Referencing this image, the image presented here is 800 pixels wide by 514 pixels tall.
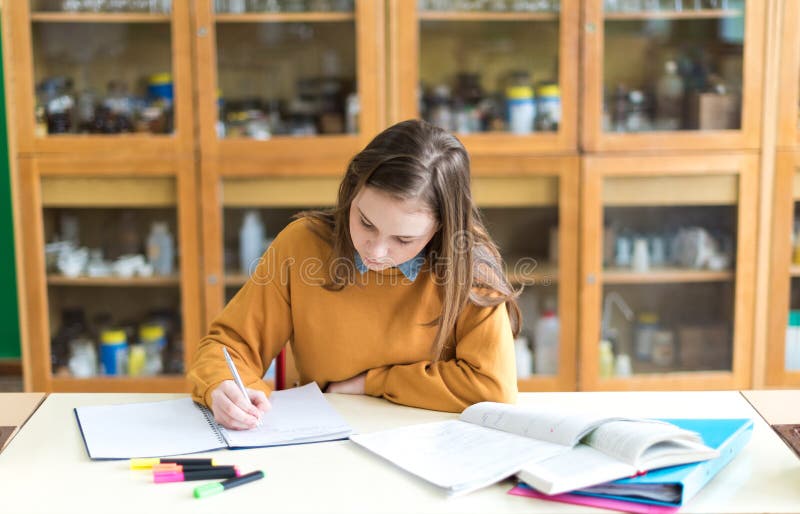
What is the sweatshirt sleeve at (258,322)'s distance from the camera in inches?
59.3

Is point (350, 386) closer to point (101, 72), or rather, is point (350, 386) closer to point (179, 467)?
point (179, 467)

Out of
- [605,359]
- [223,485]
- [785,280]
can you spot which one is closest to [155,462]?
[223,485]

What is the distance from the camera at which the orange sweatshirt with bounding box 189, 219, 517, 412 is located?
4.85 ft

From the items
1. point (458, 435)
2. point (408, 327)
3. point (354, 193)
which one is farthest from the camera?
point (408, 327)

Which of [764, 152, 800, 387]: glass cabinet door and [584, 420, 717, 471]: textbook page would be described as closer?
[584, 420, 717, 471]: textbook page

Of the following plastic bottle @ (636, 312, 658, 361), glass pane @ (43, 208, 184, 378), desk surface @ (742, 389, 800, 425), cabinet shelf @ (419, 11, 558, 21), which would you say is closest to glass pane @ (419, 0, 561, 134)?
cabinet shelf @ (419, 11, 558, 21)

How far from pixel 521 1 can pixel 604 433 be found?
1884 mm

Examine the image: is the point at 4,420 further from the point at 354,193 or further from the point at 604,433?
the point at 604,433

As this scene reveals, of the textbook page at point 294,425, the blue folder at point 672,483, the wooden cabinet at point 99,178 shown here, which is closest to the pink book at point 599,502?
the blue folder at point 672,483

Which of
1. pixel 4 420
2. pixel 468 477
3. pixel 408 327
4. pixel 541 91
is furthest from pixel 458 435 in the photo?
pixel 541 91

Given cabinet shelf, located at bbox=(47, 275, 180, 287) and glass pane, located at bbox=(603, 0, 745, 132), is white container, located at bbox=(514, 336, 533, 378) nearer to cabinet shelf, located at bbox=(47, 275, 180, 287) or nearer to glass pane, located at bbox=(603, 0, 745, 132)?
glass pane, located at bbox=(603, 0, 745, 132)

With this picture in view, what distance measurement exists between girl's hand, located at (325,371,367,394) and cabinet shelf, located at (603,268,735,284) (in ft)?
4.81

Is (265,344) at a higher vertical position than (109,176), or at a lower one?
lower

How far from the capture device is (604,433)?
3.68 feet
